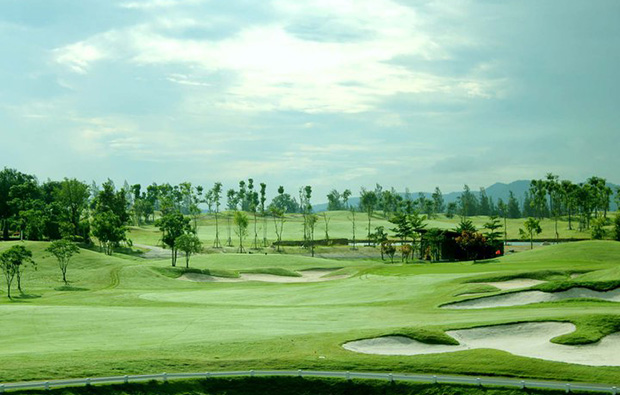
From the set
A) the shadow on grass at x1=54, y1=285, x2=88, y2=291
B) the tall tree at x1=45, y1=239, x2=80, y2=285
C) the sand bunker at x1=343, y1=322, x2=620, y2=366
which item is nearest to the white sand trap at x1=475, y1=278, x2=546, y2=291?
the sand bunker at x1=343, y1=322, x2=620, y2=366

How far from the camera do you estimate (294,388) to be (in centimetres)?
2620

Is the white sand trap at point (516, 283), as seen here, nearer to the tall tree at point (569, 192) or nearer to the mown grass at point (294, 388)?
the mown grass at point (294, 388)

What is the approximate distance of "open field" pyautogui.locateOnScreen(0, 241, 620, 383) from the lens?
2758 centimetres

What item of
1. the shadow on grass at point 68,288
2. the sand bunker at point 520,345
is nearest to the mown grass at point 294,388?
the sand bunker at point 520,345

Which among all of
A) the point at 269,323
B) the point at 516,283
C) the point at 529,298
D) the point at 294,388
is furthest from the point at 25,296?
the point at 529,298

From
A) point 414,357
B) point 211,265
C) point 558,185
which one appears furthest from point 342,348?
point 558,185

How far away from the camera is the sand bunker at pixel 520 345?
28750 millimetres

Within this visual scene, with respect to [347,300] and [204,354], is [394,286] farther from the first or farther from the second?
[204,354]

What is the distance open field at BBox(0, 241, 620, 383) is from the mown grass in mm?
1170

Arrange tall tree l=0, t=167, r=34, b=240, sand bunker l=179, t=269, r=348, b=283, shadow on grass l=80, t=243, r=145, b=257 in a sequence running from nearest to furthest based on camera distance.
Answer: sand bunker l=179, t=269, r=348, b=283 < shadow on grass l=80, t=243, r=145, b=257 < tall tree l=0, t=167, r=34, b=240

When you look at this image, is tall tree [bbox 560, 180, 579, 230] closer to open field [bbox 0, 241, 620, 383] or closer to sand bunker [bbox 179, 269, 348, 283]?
open field [bbox 0, 241, 620, 383]

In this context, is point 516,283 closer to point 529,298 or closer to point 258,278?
point 529,298

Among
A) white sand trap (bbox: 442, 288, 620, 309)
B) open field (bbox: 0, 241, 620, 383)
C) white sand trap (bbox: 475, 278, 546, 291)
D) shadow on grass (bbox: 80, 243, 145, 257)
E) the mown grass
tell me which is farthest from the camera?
shadow on grass (bbox: 80, 243, 145, 257)

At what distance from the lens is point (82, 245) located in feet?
396
